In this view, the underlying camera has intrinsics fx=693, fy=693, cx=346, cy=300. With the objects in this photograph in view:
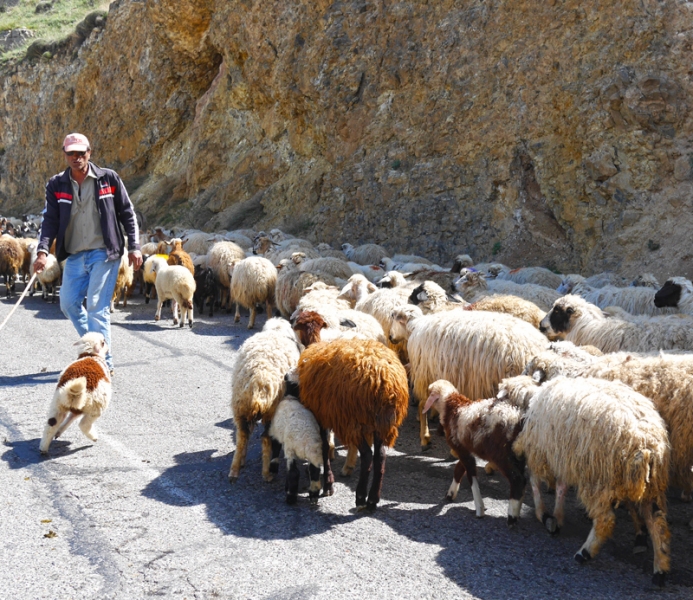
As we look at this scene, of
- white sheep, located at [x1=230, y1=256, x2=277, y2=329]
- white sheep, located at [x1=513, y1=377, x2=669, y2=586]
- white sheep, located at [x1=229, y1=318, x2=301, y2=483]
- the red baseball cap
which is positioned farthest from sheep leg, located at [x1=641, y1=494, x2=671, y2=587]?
white sheep, located at [x1=230, y1=256, x2=277, y2=329]

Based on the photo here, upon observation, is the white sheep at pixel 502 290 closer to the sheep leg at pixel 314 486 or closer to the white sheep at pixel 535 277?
the white sheep at pixel 535 277

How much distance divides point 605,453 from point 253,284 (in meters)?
8.59

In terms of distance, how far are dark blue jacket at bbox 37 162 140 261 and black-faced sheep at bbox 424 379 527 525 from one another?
3.94m

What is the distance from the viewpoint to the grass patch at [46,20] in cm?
3544

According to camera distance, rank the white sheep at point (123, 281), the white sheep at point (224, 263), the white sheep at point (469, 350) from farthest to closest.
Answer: the white sheep at point (224, 263) < the white sheep at point (123, 281) < the white sheep at point (469, 350)

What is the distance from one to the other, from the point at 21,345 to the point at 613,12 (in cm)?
1225

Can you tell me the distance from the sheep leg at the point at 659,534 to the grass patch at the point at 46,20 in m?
35.9

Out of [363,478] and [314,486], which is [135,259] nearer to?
[314,486]

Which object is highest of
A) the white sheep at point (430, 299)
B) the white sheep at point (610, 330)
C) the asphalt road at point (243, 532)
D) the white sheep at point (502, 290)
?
the white sheep at point (502, 290)

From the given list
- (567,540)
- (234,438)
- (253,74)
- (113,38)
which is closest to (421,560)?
(567,540)

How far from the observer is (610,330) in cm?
660

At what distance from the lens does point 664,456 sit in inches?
158

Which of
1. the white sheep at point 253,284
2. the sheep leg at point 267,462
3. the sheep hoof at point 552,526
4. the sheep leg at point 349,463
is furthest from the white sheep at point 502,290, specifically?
the sheep hoof at point 552,526

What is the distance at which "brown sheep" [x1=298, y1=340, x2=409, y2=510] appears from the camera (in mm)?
4801
